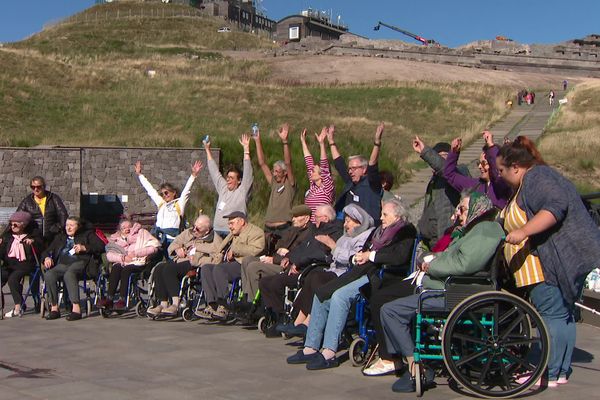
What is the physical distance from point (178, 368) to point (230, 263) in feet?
9.06

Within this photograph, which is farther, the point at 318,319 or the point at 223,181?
the point at 223,181

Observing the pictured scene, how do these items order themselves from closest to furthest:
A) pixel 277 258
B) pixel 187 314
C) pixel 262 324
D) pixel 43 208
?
1. pixel 262 324
2. pixel 277 258
3. pixel 187 314
4. pixel 43 208

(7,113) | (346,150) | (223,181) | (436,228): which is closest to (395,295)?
(436,228)

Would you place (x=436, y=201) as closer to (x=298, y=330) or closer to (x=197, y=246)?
(x=298, y=330)

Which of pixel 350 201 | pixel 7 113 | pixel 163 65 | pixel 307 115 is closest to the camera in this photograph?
pixel 350 201

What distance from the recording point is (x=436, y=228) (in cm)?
897

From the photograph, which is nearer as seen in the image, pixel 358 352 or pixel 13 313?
pixel 358 352

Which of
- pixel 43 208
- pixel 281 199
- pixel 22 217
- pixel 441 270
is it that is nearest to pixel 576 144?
pixel 281 199

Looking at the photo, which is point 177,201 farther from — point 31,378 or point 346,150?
point 346,150

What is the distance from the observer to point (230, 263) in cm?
998

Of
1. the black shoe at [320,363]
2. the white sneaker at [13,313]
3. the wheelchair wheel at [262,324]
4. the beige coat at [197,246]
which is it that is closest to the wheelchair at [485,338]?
the black shoe at [320,363]

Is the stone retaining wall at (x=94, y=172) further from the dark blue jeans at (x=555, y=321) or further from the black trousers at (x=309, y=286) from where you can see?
the dark blue jeans at (x=555, y=321)

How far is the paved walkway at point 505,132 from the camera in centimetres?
2233

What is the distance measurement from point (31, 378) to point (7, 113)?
31.1 meters
